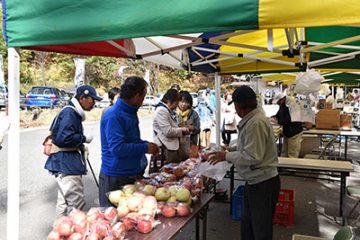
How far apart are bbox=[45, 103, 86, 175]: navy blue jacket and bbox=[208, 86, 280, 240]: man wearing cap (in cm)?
138

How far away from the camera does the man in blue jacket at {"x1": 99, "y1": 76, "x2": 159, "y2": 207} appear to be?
2426mm

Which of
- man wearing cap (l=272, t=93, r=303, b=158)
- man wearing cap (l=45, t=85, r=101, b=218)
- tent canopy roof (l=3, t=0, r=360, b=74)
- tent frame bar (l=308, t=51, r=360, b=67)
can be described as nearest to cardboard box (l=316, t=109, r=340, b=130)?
man wearing cap (l=272, t=93, r=303, b=158)

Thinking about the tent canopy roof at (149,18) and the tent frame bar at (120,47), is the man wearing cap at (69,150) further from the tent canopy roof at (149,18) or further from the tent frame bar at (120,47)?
the tent canopy roof at (149,18)

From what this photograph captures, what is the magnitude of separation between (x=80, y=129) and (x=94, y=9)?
73.3 inches

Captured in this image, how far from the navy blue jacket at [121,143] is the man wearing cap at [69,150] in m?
0.57

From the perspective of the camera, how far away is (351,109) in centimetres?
1493

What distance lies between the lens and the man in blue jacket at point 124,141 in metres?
2.43

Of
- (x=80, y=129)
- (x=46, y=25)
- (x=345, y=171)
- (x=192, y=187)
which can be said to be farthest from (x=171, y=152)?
(x=46, y=25)

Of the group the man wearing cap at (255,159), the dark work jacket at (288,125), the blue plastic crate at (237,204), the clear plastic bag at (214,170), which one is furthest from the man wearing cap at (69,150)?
the dark work jacket at (288,125)

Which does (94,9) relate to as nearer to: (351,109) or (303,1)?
(303,1)

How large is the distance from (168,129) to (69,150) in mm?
1406

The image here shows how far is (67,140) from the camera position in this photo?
3.05 meters

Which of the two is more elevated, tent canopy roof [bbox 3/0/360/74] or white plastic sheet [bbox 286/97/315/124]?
tent canopy roof [bbox 3/0/360/74]

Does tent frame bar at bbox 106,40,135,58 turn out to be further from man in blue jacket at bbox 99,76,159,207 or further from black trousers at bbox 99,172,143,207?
black trousers at bbox 99,172,143,207
